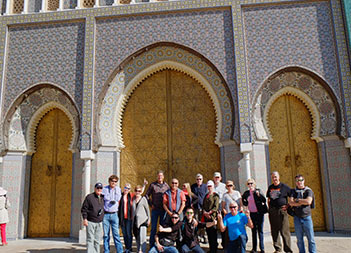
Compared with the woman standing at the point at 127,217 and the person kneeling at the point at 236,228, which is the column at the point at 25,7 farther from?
the person kneeling at the point at 236,228

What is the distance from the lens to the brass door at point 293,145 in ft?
23.0

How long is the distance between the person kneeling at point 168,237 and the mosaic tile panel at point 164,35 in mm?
3671

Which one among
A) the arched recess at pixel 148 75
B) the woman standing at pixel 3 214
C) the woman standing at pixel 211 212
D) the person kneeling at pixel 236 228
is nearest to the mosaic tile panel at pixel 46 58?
the arched recess at pixel 148 75

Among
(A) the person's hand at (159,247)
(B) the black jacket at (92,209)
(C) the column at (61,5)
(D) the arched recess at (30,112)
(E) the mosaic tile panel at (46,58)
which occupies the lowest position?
(A) the person's hand at (159,247)

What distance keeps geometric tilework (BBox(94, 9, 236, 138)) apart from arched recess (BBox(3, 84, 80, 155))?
84 centimetres

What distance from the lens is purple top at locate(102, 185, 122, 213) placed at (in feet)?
16.3

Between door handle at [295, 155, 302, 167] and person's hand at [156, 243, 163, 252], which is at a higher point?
door handle at [295, 155, 302, 167]

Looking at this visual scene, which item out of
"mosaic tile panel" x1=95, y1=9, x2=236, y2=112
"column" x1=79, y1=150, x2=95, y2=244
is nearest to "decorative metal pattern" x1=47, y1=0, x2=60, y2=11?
"mosaic tile panel" x1=95, y1=9, x2=236, y2=112

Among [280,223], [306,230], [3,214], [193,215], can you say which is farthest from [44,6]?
[306,230]

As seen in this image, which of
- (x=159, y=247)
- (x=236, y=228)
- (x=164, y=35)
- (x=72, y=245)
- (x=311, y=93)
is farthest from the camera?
(x=164, y=35)

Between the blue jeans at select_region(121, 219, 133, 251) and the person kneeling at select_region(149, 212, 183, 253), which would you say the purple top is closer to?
Answer: the blue jeans at select_region(121, 219, 133, 251)

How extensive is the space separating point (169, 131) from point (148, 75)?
1.36 meters

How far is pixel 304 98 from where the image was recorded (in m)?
7.09

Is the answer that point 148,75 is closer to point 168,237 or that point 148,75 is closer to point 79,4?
point 79,4
